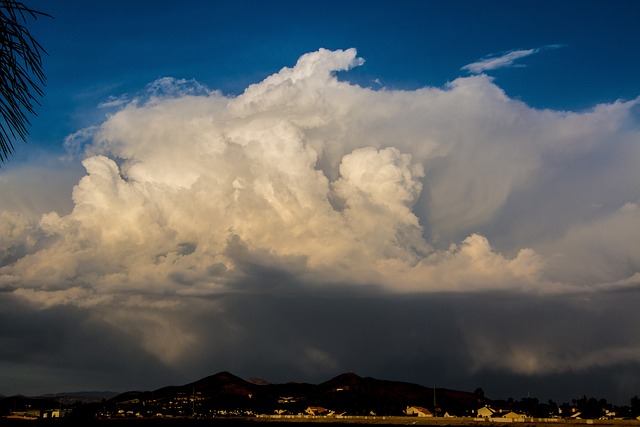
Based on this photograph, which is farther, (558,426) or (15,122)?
(558,426)

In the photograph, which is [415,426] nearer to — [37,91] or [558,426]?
[558,426]

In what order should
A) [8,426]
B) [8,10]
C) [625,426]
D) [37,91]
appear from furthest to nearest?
[8,426] < [625,426] < [37,91] < [8,10]

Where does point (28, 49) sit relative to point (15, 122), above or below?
above

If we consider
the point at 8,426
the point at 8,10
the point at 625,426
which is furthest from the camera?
the point at 8,426

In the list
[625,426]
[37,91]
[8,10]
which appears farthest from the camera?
[625,426]

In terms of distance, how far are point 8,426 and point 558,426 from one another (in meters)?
136

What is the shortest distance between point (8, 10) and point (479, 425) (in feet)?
612

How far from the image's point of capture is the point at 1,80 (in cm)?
1566

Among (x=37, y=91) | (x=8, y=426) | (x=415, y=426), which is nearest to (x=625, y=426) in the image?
(x=415, y=426)

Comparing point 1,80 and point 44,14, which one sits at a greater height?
point 44,14

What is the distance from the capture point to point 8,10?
49.4 feet

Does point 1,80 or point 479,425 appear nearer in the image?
point 1,80

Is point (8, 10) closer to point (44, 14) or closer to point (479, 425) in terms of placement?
point (44, 14)

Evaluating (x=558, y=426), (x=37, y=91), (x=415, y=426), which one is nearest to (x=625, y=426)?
(x=558, y=426)
